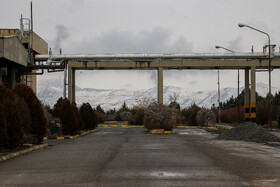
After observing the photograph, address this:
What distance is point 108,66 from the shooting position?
164 ft

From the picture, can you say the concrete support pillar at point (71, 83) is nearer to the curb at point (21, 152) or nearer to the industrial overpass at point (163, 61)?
the industrial overpass at point (163, 61)

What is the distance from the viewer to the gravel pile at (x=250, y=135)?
1035 inches

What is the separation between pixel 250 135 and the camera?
27.6 metres

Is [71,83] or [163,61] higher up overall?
[163,61]

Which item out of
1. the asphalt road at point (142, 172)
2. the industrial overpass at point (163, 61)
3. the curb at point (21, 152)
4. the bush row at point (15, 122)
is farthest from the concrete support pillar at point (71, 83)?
the asphalt road at point (142, 172)

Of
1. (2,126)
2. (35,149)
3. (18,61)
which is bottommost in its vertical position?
(35,149)

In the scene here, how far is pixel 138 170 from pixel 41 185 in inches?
117

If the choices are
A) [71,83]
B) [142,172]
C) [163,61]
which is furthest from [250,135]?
[71,83]

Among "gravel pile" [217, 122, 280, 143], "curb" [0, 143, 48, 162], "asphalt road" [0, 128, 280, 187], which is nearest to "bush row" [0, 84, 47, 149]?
"curb" [0, 143, 48, 162]

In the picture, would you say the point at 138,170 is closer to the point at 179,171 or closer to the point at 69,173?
the point at 179,171

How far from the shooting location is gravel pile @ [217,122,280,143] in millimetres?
26294

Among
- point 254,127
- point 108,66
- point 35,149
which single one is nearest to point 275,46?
point 108,66

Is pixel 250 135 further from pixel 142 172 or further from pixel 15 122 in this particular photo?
pixel 142 172

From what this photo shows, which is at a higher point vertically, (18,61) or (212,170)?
(18,61)
